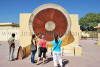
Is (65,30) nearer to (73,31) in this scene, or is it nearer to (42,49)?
(73,31)

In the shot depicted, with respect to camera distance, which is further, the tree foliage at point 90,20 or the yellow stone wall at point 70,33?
the tree foliage at point 90,20

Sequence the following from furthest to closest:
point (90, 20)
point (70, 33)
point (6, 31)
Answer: point (90, 20), point (6, 31), point (70, 33)

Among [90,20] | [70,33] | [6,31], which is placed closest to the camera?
[70,33]

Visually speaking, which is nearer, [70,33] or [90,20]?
[70,33]

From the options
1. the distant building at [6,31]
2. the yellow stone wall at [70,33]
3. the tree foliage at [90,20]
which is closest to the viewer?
the yellow stone wall at [70,33]

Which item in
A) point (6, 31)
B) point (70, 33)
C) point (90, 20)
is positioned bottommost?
point (70, 33)

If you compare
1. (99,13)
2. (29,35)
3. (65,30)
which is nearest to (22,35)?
(29,35)

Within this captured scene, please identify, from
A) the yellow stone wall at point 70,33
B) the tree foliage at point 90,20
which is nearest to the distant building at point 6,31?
the yellow stone wall at point 70,33

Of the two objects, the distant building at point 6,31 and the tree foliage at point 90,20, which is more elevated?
the tree foliage at point 90,20

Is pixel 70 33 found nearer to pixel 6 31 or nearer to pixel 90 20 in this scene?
pixel 6 31

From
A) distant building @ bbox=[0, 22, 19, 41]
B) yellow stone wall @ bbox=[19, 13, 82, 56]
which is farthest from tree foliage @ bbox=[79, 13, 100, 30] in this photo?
yellow stone wall @ bbox=[19, 13, 82, 56]

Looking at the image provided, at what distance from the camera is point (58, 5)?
347 inches

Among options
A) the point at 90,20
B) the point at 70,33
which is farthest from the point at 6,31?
the point at 90,20

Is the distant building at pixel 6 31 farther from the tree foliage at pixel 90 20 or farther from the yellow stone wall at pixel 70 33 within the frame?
the tree foliage at pixel 90 20
